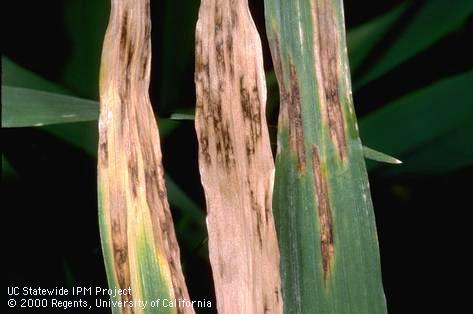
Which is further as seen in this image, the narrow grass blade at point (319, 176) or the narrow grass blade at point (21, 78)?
the narrow grass blade at point (21, 78)

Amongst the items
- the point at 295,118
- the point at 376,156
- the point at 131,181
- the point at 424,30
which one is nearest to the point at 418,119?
the point at 424,30

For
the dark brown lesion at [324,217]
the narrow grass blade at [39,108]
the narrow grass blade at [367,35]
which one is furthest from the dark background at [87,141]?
the dark brown lesion at [324,217]

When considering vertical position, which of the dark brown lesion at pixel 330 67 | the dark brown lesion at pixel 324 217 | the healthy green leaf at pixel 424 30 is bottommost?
the dark brown lesion at pixel 324 217

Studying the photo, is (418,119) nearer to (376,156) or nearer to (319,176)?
(376,156)

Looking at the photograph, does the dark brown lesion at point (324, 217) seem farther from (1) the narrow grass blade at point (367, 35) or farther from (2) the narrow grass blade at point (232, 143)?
(1) the narrow grass blade at point (367, 35)

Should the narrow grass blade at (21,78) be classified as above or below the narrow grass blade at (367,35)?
below

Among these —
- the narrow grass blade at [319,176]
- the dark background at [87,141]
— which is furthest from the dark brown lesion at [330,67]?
the dark background at [87,141]
